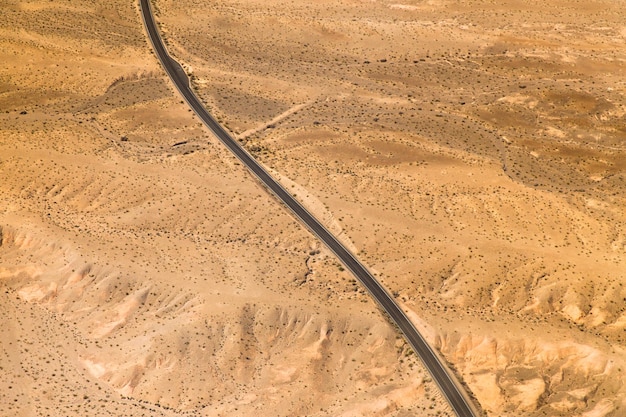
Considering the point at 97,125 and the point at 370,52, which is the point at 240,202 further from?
the point at 370,52

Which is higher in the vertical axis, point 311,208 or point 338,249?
point 311,208

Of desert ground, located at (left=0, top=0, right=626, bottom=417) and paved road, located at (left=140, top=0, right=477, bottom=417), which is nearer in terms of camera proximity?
paved road, located at (left=140, top=0, right=477, bottom=417)

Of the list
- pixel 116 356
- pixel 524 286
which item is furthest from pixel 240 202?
pixel 524 286

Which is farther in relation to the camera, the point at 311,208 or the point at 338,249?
the point at 311,208
